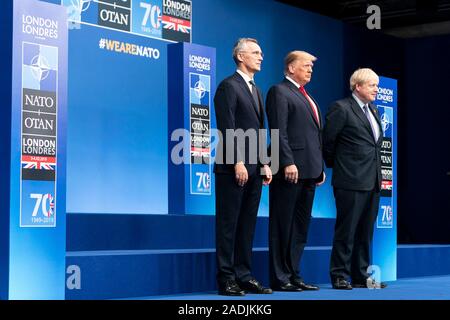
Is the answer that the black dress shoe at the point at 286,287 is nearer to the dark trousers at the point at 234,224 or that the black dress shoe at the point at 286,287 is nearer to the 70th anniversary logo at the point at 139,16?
the dark trousers at the point at 234,224

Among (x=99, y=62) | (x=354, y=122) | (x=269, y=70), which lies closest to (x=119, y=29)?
(x=99, y=62)

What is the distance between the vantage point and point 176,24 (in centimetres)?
854

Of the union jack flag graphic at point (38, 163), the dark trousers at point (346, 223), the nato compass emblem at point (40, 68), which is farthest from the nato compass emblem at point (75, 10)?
the union jack flag graphic at point (38, 163)

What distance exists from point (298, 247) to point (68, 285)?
133cm

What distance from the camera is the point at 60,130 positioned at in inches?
165

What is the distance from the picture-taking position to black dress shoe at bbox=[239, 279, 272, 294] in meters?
4.78

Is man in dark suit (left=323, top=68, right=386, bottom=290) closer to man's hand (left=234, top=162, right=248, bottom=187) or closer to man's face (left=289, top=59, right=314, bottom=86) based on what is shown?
man's face (left=289, top=59, right=314, bottom=86)

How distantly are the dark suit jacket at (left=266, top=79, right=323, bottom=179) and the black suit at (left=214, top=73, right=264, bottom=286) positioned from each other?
0.12 metres

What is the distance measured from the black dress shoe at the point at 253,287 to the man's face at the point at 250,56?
1.14 m

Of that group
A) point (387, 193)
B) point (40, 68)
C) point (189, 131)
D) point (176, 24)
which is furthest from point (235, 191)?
point (176, 24)

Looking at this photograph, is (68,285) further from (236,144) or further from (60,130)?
(236,144)

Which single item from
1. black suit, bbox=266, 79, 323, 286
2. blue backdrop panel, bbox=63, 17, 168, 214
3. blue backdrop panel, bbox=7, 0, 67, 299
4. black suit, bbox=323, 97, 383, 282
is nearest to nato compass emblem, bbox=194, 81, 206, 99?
blue backdrop panel, bbox=63, 17, 168, 214

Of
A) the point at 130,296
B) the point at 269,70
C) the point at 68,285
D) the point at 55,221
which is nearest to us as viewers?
the point at 55,221

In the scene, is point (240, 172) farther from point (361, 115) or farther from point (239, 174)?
A: point (361, 115)
